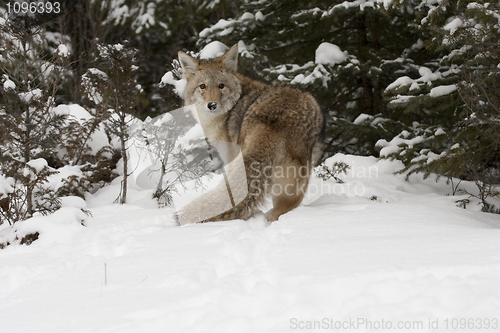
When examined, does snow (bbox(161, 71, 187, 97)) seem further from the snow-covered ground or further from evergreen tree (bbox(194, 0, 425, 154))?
the snow-covered ground

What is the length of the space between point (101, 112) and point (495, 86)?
19.7 ft

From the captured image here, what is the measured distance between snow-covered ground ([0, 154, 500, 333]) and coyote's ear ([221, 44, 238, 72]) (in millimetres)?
2674

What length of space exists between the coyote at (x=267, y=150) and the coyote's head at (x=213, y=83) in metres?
0.02

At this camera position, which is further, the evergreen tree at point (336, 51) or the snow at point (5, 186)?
the evergreen tree at point (336, 51)

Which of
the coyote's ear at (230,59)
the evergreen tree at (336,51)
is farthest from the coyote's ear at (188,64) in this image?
the evergreen tree at (336,51)

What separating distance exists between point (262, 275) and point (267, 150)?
182cm

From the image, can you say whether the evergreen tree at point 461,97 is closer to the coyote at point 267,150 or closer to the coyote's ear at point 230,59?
Answer: the coyote at point 267,150

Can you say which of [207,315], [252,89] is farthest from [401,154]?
[207,315]

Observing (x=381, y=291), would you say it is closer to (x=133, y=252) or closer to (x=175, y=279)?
(x=175, y=279)

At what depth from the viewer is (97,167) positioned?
6402mm

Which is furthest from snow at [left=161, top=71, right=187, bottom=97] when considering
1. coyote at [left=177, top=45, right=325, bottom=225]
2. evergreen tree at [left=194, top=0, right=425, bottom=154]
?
evergreen tree at [left=194, top=0, right=425, bottom=154]

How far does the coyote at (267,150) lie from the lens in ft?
12.4

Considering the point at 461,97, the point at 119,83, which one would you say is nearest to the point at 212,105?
the point at 119,83

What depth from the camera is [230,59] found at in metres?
5.42
